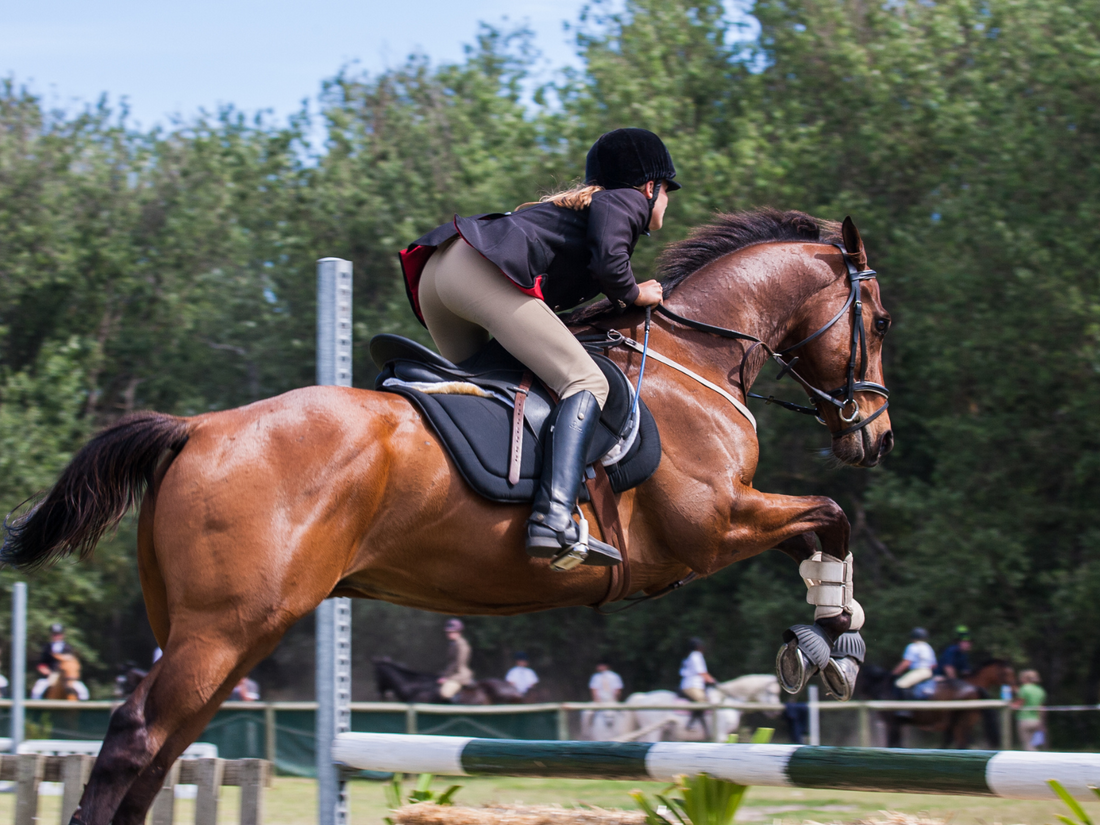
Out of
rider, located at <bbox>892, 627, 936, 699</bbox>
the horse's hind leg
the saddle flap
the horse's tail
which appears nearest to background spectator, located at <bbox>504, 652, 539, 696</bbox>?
rider, located at <bbox>892, 627, 936, 699</bbox>

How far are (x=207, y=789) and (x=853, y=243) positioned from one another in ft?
11.3

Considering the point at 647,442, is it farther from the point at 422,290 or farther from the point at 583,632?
the point at 583,632

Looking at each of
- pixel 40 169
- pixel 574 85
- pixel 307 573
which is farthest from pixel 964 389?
pixel 40 169

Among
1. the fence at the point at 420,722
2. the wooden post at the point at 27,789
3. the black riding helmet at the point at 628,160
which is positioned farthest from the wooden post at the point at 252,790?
the fence at the point at 420,722

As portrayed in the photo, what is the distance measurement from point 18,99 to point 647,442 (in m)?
23.3

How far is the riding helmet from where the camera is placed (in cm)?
415

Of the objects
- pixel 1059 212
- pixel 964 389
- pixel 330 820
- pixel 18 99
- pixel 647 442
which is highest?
pixel 18 99

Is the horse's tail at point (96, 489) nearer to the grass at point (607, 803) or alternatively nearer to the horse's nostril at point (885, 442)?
the horse's nostril at point (885, 442)

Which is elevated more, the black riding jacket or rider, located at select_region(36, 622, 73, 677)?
the black riding jacket

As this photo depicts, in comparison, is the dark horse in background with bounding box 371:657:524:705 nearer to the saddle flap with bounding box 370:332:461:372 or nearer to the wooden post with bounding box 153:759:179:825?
the wooden post with bounding box 153:759:179:825

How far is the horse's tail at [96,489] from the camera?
3.60 meters

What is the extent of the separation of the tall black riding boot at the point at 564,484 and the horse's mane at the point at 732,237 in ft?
3.35

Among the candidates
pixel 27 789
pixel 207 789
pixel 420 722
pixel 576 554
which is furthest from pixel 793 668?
pixel 420 722

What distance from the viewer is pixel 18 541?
3.69 m
